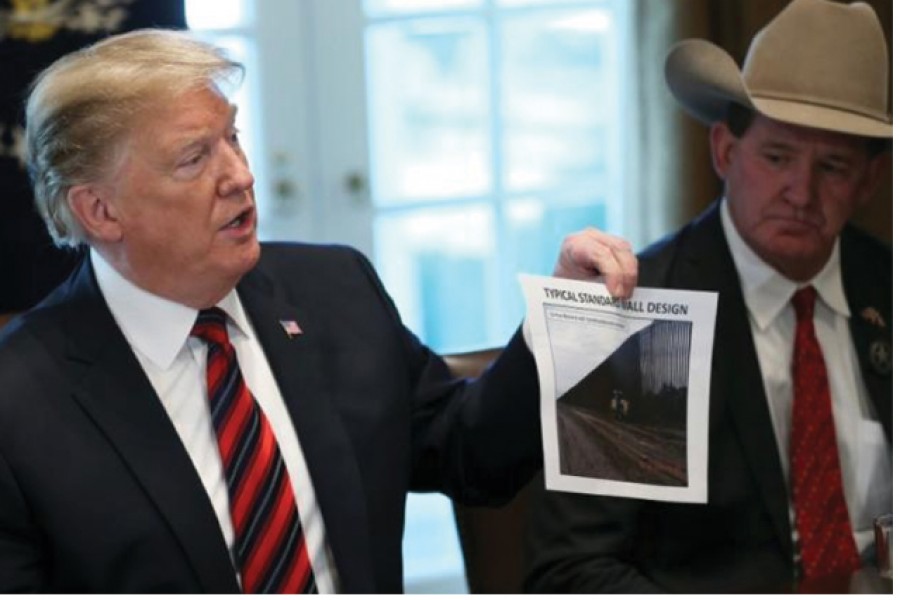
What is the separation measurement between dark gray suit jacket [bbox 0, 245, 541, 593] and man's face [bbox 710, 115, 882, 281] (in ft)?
1.94

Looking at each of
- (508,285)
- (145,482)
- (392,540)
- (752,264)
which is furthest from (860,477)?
(508,285)

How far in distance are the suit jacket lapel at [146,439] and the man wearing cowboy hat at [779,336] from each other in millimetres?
552

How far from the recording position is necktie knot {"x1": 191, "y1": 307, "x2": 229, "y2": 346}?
2.07 metres

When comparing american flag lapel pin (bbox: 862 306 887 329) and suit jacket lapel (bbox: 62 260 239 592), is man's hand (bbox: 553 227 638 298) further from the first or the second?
american flag lapel pin (bbox: 862 306 887 329)

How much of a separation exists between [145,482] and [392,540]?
38 centimetres

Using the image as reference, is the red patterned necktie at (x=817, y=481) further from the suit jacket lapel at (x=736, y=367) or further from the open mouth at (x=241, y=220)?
the open mouth at (x=241, y=220)

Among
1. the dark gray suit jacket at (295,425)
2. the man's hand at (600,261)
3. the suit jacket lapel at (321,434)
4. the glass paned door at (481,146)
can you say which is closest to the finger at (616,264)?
the man's hand at (600,261)

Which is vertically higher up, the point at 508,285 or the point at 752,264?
the point at 752,264

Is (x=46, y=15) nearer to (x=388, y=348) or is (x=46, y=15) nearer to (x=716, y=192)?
(x=388, y=348)

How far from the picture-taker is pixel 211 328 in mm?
2082

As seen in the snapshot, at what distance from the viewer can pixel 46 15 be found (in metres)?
2.97

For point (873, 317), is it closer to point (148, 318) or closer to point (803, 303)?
point (803, 303)

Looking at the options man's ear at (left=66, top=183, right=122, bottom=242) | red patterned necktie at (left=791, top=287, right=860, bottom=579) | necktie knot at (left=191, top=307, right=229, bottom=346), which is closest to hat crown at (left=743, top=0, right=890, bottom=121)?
red patterned necktie at (left=791, top=287, right=860, bottom=579)

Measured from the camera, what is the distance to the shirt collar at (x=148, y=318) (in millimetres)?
2045
